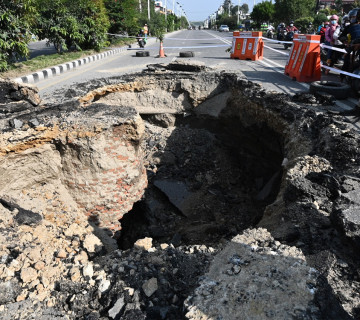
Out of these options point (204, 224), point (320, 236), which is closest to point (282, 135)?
Answer: point (204, 224)

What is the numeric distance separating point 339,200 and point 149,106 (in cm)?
561

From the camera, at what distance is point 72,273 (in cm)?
258

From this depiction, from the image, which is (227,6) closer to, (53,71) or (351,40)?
(53,71)

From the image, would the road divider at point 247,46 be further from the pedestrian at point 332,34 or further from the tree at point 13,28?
the tree at point 13,28

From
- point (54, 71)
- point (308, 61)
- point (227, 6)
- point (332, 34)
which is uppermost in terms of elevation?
point (332, 34)

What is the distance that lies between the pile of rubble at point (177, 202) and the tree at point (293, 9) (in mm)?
24390

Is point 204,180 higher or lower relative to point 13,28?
lower

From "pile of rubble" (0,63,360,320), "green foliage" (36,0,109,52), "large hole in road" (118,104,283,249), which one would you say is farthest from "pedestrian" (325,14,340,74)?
"green foliage" (36,0,109,52)

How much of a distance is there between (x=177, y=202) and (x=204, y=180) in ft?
3.17

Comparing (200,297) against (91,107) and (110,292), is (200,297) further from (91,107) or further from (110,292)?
(91,107)

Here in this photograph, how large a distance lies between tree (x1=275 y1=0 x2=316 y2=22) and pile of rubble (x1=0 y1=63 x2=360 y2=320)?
24390 mm

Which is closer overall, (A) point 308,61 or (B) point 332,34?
(A) point 308,61

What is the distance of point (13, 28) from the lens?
9000 mm

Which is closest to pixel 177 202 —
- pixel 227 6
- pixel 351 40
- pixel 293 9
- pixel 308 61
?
pixel 308 61
